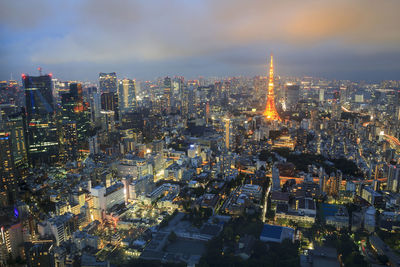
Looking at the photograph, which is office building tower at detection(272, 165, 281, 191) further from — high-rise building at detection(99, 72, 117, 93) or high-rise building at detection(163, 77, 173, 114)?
high-rise building at detection(99, 72, 117, 93)

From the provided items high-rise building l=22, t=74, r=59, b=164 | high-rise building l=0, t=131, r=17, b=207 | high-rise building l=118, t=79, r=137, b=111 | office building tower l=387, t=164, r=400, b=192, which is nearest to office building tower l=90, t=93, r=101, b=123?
high-rise building l=118, t=79, r=137, b=111

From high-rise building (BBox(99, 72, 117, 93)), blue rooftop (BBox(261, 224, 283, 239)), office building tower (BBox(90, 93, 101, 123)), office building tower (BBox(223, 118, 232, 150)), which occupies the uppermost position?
high-rise building (BBox(99, 72, 117, 93))

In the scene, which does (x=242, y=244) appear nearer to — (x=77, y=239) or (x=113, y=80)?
(x=77, y=239)

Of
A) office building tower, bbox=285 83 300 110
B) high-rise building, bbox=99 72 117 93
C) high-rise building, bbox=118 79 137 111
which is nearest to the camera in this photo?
high-rise building, bbox=99 72 117 93

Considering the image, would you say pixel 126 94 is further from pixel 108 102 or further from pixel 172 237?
pixel 172 237

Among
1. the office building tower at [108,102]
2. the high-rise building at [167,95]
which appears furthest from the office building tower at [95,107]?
the high-rise building at [167,95]

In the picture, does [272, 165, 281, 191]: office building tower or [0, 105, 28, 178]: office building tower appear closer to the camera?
[272, 165, 281, 191]: office building tower

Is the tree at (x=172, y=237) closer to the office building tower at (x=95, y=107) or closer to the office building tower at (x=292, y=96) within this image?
the office building tower at (x=95, y=107)

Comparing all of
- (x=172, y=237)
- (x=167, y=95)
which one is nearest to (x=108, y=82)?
(x=167, y=95)
